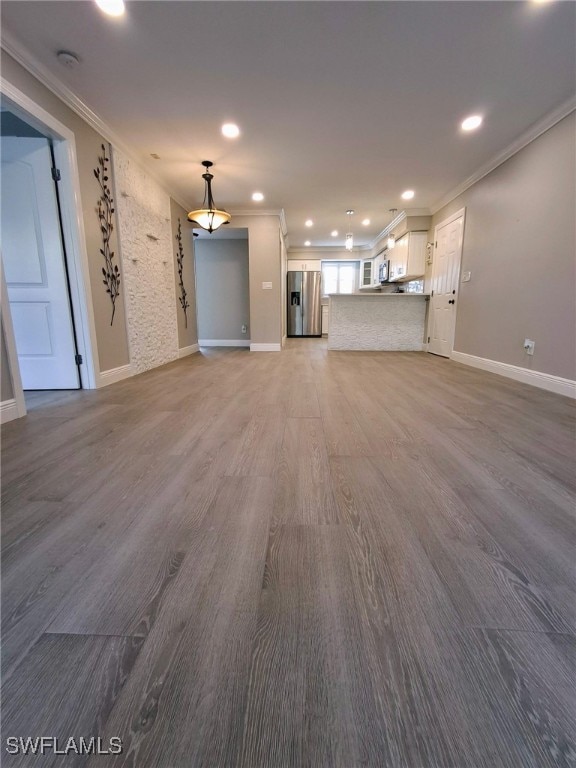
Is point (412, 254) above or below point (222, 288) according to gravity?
above

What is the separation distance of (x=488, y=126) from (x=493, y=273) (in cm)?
146

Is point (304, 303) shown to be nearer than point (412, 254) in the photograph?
No

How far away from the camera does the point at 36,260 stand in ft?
8.54

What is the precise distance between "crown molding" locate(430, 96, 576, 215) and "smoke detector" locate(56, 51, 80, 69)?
3901 millimetres

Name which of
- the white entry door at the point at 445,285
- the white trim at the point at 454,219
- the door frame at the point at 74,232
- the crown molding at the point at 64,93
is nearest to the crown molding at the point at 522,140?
the white trim at the point at 454,219

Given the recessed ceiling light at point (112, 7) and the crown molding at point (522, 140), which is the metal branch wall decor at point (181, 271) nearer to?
the recessed ceiling light at point (112, 7)

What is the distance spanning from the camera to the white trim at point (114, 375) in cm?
298

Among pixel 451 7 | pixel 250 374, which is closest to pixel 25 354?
pixel 250 374

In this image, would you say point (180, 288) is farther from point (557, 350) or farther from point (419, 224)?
point (557, 350)

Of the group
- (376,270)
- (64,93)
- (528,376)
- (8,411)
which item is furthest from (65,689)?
(376,270)

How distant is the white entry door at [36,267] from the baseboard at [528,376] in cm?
444

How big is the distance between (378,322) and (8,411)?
5270mm

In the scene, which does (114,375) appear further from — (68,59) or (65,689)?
(65,689)

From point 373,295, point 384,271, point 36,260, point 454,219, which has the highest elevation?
point 454,219
